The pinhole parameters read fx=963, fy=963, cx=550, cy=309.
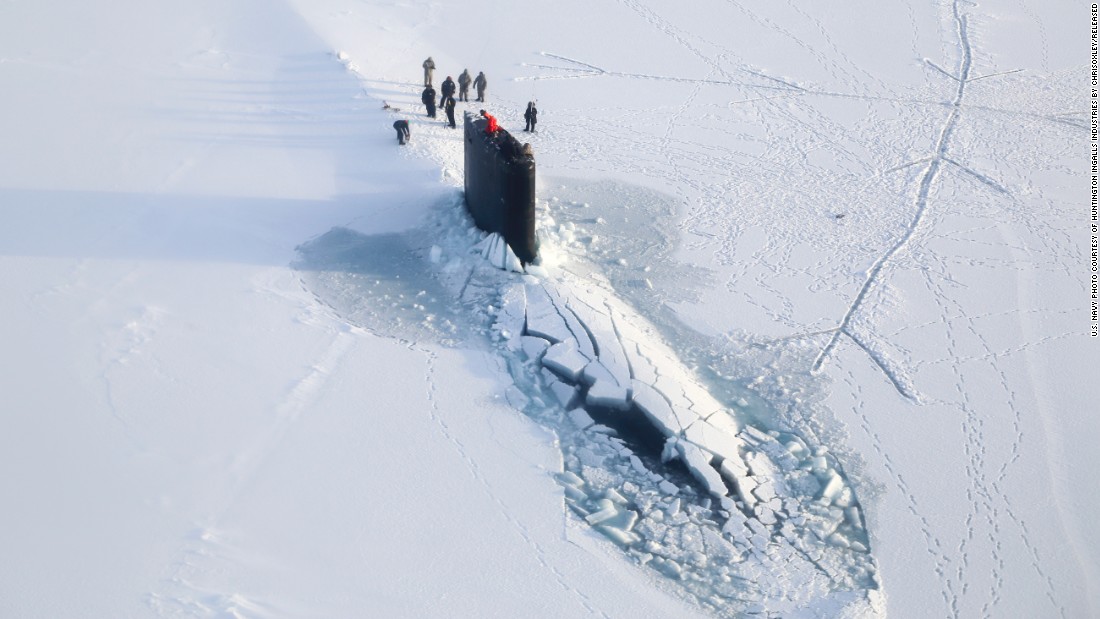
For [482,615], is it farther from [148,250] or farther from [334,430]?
[148,250]

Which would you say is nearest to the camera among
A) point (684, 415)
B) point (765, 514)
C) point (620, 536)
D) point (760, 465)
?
point (620, 536)

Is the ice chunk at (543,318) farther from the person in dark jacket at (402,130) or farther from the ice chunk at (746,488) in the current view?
the person in dark jacket at (402,130)

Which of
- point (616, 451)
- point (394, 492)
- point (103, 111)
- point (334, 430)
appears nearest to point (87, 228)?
point (103, 111)

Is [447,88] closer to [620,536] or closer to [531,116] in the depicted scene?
[531,116]

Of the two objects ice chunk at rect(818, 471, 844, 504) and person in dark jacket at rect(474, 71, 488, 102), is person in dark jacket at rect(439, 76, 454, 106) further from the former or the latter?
ice chunk at rect(818, 471, 844, 504)

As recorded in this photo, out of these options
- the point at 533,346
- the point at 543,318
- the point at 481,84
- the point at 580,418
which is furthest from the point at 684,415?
the point at 481,84

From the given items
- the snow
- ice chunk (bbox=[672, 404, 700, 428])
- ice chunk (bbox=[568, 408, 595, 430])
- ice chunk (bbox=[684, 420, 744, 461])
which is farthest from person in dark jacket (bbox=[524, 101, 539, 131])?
ice chunk (bbox=[684, 420, 744, 461])
